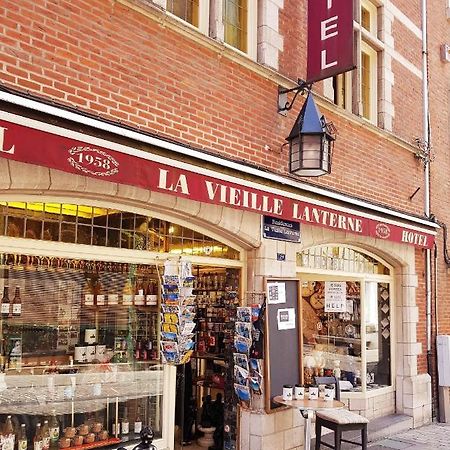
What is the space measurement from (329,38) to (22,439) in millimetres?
5678

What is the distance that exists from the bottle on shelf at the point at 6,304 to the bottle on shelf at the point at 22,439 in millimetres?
1064

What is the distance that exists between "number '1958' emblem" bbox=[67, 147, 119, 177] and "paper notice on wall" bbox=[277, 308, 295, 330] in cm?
317

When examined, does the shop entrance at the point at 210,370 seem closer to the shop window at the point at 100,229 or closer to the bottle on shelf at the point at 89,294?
the shop window at the point at 100,229

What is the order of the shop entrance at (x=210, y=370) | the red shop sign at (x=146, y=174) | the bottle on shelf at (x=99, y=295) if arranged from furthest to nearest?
1. the shop entrance at (x=210, y=370)
2. the bottle on shelf at (x=99, y=295)
3. the red shop sign at (x=146, y=174)

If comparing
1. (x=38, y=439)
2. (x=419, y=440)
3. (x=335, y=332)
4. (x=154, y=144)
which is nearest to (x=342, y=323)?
(x=335, y=332)

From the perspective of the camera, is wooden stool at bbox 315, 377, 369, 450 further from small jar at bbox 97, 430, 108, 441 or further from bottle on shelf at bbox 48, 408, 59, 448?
bottle on shelf at bbox 48, 408, 59, 448

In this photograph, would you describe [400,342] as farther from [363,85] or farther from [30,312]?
[30,312]

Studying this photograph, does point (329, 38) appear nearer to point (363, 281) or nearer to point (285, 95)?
point (285, 95)

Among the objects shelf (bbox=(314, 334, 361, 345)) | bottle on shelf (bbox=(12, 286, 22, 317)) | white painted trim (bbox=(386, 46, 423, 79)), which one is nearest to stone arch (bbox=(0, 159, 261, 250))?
bottle on shelf (bbox=(12, 286, 22, 317))

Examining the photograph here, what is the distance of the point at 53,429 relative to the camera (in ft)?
18.4

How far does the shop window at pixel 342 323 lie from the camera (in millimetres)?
8930

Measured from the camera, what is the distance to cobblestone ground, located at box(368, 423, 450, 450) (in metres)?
8.30

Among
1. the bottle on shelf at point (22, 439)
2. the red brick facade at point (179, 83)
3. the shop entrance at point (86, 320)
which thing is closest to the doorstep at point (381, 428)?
the red brick facade at point (179, 83)

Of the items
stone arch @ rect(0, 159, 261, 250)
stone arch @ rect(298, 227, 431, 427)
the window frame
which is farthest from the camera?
stone arch @ rect(298, 227, 431, 427)
